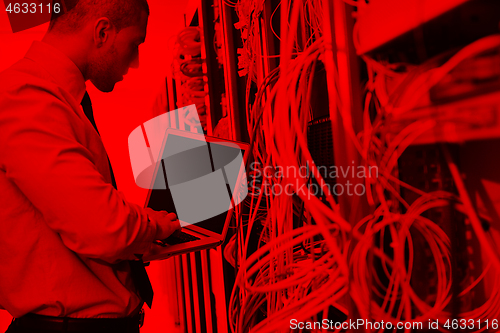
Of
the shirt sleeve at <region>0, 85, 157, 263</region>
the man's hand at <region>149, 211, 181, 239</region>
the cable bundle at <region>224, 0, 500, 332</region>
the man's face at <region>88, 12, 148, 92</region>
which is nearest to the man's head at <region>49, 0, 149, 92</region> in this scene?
the man's face at <region>88, 12, 148, 92</region>

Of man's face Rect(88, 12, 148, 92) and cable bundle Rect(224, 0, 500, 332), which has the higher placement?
man's face Rect(88, 12, 148, 92)

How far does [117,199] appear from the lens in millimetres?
607

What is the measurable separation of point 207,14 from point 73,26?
0.91 meters

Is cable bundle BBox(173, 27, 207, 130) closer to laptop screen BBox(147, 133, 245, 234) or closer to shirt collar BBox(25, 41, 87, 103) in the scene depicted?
laptop screen BBox(147, 133, 245, 234)

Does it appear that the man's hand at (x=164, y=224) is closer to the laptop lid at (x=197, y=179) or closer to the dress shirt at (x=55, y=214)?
the dress shirt at (x=55, y=214)

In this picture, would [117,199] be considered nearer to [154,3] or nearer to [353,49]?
[353,49]

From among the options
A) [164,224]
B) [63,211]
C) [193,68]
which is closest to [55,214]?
[63,211]

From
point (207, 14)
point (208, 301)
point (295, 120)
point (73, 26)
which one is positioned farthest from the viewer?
point (208, 301)

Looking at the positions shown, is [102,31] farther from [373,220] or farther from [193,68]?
[193,68]

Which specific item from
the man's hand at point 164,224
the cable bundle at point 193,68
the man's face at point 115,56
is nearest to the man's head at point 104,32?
the man's face at point 115,56

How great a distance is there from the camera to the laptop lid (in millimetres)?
1001

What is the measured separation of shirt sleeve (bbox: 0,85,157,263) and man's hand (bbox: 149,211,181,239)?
0.13 metres

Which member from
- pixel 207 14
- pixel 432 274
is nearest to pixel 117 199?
pixel 432 274

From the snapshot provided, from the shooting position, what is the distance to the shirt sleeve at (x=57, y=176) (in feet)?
1.84
